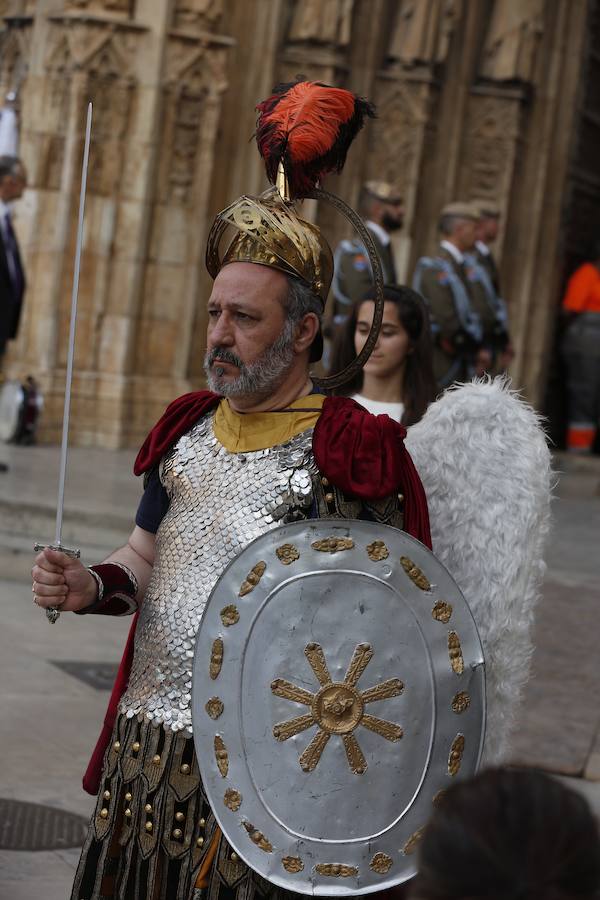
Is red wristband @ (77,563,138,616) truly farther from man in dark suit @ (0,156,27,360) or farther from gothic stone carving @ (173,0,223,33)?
gothic stone carving @ (173,0,223,33)

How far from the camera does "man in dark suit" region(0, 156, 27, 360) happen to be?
384 inches

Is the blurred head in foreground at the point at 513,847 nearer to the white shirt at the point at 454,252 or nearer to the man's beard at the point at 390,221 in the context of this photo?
the man's beard at the point at 390,221

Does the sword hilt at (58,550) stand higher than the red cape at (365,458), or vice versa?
the red cape at (365,458)

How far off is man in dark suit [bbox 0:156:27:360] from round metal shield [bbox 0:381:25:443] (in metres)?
0.86

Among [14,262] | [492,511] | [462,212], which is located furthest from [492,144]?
[492,511]

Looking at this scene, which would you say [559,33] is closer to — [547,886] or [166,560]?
[166,560]

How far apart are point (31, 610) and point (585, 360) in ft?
27.9

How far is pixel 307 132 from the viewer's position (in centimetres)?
290

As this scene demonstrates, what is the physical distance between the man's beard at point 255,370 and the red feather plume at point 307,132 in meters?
0.30

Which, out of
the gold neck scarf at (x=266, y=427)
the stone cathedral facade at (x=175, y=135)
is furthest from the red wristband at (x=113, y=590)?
the stone cathedral facade at (x=175, y=135)

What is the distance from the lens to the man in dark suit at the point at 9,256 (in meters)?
9.77

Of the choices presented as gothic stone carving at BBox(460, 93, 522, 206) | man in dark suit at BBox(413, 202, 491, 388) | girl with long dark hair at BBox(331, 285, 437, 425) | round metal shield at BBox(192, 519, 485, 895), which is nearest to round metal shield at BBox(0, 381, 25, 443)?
man in dark suit at BBox(413, 202, 491, 388)

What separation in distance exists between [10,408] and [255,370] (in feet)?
27.2

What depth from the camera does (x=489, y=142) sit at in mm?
13547
